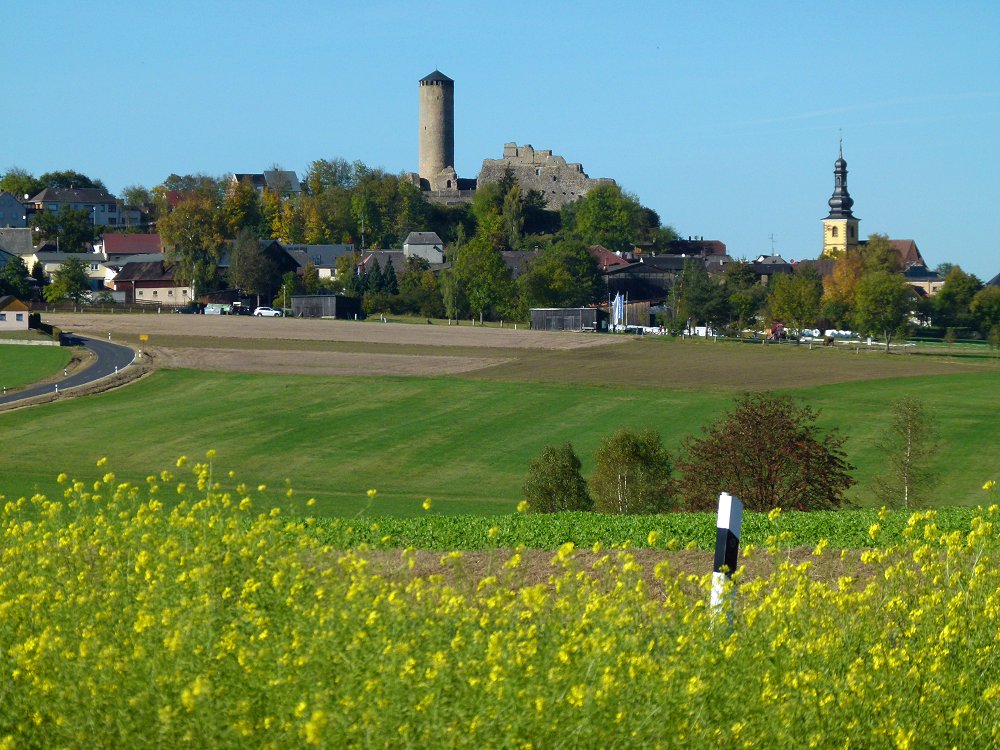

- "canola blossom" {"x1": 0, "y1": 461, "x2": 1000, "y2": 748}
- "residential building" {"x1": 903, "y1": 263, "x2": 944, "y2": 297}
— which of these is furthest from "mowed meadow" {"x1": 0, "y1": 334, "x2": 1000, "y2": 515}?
"residential building" {"x1": 903, "y1": 263, "x2": 944, "y2": 297}

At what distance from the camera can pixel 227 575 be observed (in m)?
8.25

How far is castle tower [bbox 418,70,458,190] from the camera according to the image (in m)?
178

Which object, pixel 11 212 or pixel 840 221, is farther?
pixel 840 221

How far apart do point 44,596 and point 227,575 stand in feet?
3.48

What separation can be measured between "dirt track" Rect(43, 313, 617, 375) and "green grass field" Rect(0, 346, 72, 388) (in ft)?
14.7

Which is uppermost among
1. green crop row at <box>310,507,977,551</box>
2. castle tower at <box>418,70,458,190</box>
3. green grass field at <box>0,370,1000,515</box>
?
castle tower at <box>418,70,458,190</box>

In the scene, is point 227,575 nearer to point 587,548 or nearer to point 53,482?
point 587,548

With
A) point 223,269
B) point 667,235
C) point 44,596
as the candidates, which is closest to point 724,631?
point 44,596

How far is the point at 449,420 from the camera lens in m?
51.1

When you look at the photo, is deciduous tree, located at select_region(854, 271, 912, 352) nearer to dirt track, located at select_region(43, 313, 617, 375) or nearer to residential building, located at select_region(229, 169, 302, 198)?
dirt track, located at select_region(43, 313, 617, 375)

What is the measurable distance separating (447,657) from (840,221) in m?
171

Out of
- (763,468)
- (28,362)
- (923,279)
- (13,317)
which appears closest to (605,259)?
(923,279)

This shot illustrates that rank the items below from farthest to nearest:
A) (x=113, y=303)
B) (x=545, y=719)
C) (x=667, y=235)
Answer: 1. (x=667, y=235)
2. (x=113, y=303)
3. (x=545, y=719)

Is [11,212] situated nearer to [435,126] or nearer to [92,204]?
[92,204]
